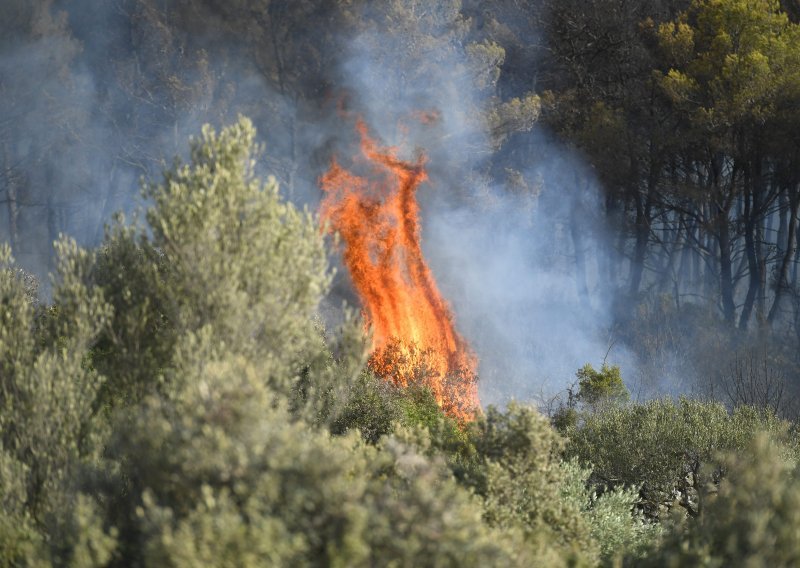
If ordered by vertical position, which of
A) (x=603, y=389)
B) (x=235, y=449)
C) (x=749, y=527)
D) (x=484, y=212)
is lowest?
(x=235, y=449)

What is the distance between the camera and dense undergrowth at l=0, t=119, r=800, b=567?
8922 millimetres

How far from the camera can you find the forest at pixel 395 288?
378 inches

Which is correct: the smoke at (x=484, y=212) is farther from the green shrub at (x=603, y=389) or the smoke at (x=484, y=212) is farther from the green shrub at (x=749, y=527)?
the green shrub at (x=749, y=527)

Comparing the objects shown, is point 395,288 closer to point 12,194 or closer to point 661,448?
point 661,448

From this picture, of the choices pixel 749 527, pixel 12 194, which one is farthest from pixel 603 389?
pixel 12 194

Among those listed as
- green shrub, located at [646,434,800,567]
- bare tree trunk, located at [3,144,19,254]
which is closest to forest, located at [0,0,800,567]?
green shrub, located at [646,434,800,567]

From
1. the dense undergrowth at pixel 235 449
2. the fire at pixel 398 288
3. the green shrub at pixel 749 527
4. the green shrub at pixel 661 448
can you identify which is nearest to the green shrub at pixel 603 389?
the green shrub at pixel 661 448

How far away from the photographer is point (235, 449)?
9.02 meters

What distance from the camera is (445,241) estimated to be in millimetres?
36594

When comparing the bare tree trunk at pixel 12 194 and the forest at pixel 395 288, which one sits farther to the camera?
Result: the bare tree trunk at pixel 12 194

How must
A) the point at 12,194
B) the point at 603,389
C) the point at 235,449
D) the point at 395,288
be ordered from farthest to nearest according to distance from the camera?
the point at 12,194
the point at 395,288
the point at 603,389
the point at 235,449

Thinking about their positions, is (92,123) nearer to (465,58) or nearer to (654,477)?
(465,58)

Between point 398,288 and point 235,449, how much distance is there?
690 inches

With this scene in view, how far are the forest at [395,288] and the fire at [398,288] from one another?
9cm
